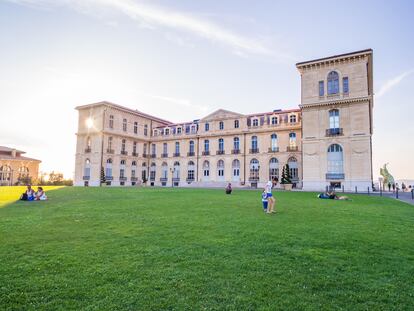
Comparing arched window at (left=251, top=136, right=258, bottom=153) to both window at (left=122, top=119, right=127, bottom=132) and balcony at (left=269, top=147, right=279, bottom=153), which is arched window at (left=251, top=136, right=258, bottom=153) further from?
window at (left=122, top=119, right=127, bottom=132)

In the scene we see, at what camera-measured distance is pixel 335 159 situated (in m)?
33.8

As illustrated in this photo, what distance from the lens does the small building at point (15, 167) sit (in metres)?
52.2

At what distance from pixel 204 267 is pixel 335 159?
109ft

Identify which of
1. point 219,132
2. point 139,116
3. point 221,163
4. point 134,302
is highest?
point 139,116

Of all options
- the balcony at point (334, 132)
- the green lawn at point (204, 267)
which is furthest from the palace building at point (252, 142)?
the green lawn at point (204, 267)

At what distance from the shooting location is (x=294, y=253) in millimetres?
5668

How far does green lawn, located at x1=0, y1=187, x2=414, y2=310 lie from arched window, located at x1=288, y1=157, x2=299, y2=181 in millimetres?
33848

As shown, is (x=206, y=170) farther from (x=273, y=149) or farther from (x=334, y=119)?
(x=334, y=119)

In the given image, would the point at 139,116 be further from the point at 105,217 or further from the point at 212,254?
the point at 212,254

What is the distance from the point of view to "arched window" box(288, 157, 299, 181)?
4144 centimetres

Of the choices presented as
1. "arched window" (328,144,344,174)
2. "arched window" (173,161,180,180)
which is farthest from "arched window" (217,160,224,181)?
"arched window" (328,144,344,174)

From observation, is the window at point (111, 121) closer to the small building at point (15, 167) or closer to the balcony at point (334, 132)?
the small building at point (15, 167)

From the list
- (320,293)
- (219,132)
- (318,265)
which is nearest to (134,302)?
(320,293)

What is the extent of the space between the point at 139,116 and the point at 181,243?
50531 millimetres
